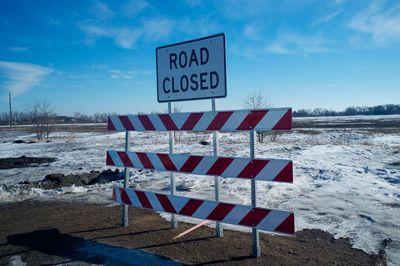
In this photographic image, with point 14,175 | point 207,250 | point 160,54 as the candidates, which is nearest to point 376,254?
point 207,250

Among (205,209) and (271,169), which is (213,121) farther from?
(205,209)

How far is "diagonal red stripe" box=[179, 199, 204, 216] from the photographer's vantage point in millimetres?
4883

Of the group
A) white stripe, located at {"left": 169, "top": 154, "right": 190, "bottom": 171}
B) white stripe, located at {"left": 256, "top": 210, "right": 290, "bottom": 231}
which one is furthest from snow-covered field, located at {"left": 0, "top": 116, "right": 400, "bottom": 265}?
white stripe, located at {"left": 169, "top": 154, "right": 190, "bottom": 171}

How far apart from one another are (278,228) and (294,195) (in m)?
4.04

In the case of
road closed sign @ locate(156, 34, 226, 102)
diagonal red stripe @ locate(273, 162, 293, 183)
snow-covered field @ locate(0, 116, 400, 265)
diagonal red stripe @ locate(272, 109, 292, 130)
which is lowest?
snow-covered field @ locate(0, 116, 400, 265)

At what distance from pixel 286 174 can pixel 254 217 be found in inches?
28.9

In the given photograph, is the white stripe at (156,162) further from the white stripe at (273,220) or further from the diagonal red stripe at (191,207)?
the white stripe at (273,220)

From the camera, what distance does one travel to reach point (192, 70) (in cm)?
518

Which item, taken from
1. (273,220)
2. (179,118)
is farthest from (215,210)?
(179,118)

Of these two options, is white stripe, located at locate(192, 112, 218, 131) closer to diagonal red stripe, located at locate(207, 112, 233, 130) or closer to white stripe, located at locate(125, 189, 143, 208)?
diagonal red stripe, located at locate(207, 112, 233, 130)

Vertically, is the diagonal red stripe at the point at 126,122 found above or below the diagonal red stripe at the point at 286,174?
above

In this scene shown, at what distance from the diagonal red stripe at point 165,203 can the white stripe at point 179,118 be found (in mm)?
1130

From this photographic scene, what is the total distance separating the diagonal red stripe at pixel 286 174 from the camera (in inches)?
160

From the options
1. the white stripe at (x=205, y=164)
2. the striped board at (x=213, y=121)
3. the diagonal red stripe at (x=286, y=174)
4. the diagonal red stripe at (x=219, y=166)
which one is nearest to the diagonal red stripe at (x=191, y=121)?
the striped board at (x=213, y=121)
